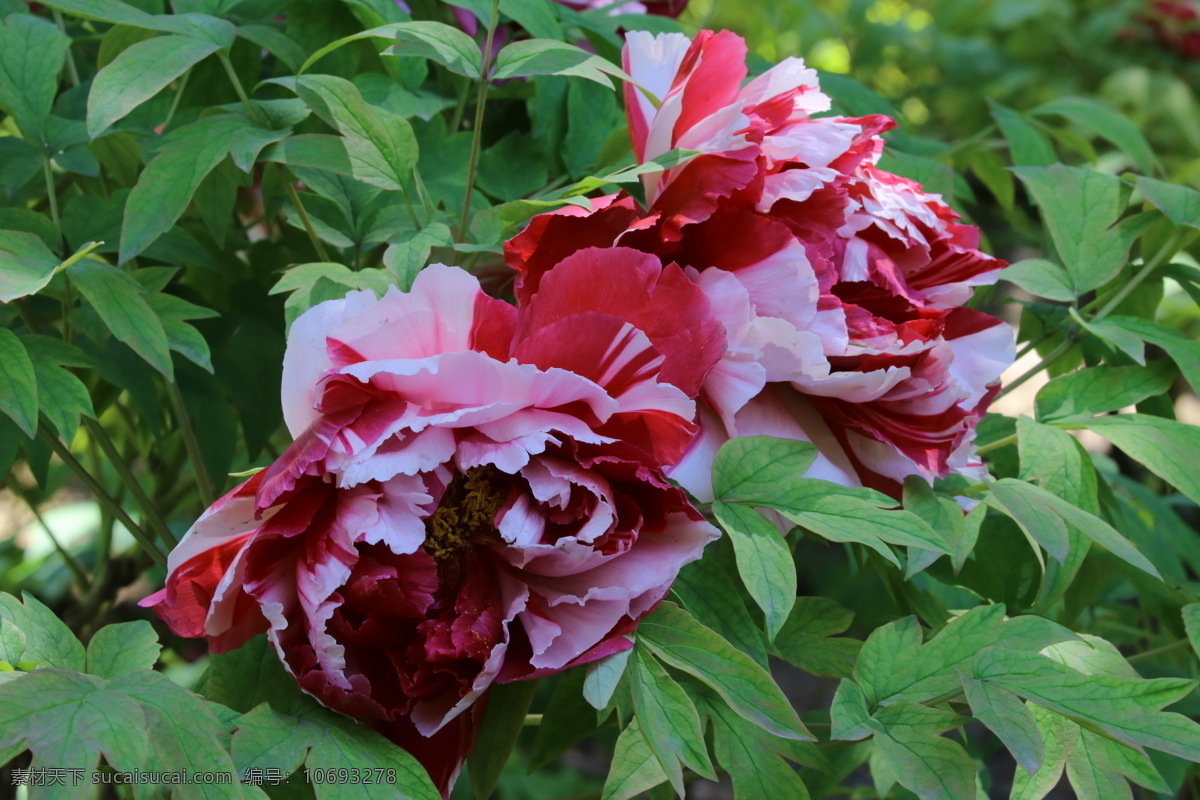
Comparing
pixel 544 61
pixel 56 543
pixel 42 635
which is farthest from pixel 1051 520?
pixel 56 543

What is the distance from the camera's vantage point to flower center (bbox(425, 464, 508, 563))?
1.27ft

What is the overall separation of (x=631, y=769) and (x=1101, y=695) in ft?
0.56

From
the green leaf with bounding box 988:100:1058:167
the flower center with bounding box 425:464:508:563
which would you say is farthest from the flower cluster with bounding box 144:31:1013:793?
the green leaf with bounding box 988:100:1058:167

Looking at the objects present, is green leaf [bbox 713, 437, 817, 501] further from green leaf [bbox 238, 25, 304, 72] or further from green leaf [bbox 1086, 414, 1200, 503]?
green leaf [bbox 238, 25, 304, 72]

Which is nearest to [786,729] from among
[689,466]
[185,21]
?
[689,466]

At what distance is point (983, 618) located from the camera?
1.39 feet

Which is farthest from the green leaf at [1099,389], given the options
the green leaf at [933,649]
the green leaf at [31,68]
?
the green leaf at [31,68]

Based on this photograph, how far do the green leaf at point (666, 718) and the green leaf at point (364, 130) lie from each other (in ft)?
0.72

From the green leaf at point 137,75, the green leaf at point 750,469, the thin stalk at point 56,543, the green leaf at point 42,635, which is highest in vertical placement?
the green leaf at point 137,75

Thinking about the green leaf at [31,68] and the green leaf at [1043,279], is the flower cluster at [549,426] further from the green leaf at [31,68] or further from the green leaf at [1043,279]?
the green leaf at [31,68]

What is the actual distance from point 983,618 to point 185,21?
1.39 ft

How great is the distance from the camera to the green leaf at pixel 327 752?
36 centimetres

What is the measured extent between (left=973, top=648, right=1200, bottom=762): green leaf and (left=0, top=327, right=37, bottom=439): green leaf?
1.21 ft

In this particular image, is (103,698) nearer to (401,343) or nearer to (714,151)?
(401,343)
